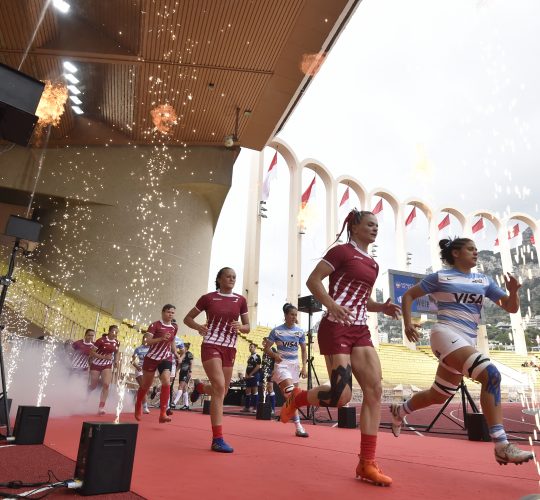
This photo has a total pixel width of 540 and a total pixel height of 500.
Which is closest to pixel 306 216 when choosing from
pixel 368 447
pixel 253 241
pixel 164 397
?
pixel 253 241

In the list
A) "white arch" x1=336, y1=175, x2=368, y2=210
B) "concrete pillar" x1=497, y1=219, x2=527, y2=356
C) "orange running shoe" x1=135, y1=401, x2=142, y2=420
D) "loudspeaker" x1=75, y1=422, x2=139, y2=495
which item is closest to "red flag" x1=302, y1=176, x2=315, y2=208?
"white arch" x1=336, y1=175, x2=368, y2=210

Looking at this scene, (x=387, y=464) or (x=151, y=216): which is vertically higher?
(x=151, y=216)

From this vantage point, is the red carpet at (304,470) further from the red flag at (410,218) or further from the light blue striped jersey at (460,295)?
the red flag at (410,218)

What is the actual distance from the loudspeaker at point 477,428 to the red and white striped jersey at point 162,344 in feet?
14.9

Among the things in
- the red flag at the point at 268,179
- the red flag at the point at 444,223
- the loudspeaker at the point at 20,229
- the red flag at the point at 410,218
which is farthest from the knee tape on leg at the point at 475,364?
the red flag at the point at 444,223

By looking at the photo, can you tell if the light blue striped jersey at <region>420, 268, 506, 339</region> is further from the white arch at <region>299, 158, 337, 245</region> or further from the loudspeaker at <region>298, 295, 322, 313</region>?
the white arch at <region>299, 158, 337, 245</region>

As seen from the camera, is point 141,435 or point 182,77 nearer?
point 141,435

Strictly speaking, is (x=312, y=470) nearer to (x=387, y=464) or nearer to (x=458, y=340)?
(x=387, y=464)

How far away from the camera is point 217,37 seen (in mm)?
10164

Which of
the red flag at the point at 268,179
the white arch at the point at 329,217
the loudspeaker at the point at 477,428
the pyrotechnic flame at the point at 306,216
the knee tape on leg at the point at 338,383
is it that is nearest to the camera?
the knee tape on leg at the point at 338,383

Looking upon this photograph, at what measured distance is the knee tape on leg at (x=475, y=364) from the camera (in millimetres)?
2840

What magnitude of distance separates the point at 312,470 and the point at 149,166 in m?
14.6

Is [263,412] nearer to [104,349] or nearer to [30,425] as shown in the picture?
[104,349]

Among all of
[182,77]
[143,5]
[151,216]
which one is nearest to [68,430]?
[143,5]
